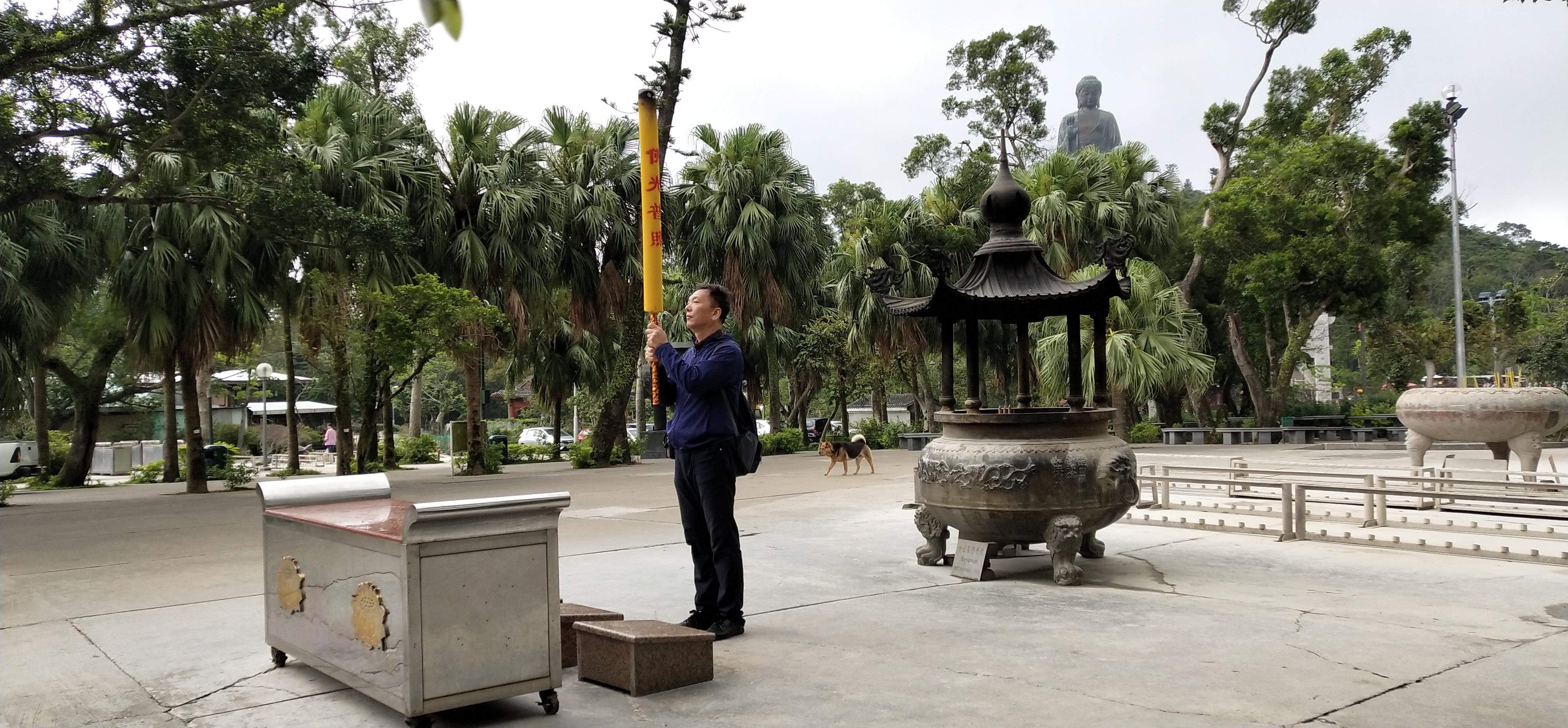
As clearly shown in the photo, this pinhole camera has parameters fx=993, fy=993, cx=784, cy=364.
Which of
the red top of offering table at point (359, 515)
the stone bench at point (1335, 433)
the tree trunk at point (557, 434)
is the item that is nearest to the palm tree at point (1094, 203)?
the stone bench at point (1335, 433)

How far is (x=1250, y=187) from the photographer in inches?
1002

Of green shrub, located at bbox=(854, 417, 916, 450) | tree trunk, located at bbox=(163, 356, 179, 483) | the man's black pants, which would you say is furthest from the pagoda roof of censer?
green shrub, located at bbox=(854, 417, 916, 450)

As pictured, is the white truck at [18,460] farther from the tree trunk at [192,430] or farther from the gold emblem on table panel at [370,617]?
the gold emblem on table panel at [370,617]

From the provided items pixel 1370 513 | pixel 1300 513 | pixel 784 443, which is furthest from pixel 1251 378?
pixel 1300 513

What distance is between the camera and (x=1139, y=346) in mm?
22812

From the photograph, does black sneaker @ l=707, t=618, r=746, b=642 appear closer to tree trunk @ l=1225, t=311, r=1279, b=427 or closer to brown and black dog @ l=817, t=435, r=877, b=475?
brown and black dog @ l=817, t=435, r=877, b=475

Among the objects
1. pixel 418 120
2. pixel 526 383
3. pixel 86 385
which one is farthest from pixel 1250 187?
pixel 526 383

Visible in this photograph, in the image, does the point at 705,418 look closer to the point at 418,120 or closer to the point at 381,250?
the point at 381,250

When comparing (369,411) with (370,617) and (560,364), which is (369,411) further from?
(370,617)

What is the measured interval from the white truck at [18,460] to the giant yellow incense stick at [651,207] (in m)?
19.2

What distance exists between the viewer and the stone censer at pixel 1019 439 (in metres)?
7.24

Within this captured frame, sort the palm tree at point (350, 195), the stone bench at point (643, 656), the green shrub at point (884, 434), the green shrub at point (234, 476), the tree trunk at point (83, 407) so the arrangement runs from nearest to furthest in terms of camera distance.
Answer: the stone bench at point (643, 656) → the palm tree at point (350, 195) → the green shrub at point (234, 476) → the tree trunk at point (83, 407) → the green shrub at point (884, 434)

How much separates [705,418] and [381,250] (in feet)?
42.0

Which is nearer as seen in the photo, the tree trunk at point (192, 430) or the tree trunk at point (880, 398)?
the tree trunk at point (192, 430)
